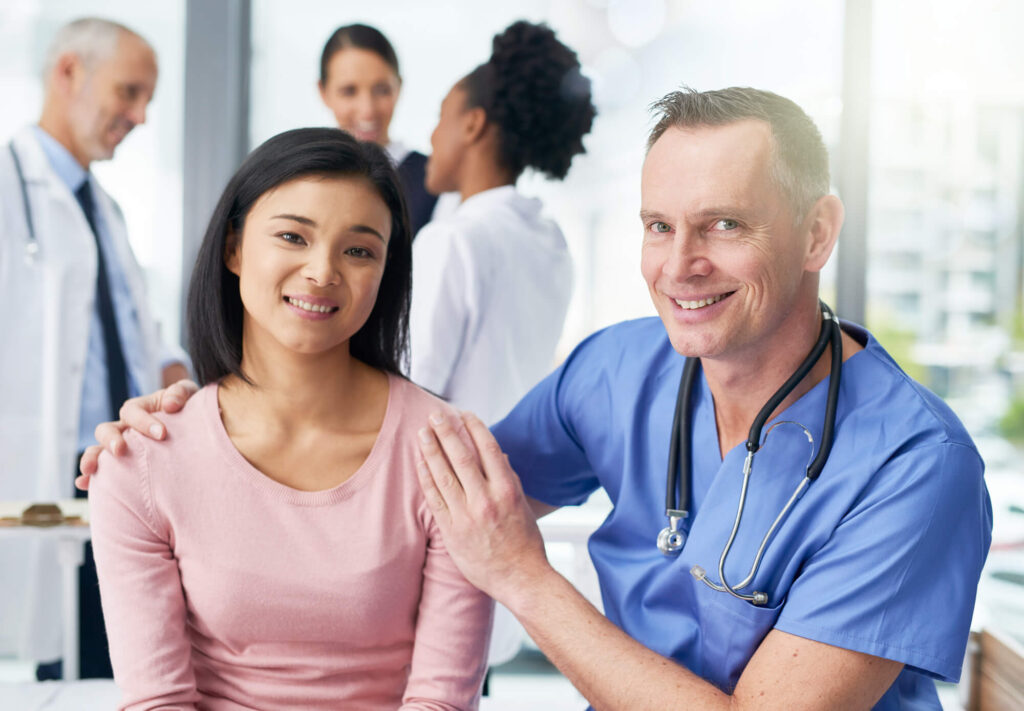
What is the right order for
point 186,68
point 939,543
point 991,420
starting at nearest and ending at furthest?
1. point 939,543
2. point 186,68
3. point 991,420

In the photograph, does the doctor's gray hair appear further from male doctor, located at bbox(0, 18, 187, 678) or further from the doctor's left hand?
the doctor's left hand

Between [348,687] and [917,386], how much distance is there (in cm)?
79

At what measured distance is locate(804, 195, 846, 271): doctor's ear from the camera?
1082 mm

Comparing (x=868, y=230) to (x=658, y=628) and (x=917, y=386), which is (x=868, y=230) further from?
(x=658, y=628)

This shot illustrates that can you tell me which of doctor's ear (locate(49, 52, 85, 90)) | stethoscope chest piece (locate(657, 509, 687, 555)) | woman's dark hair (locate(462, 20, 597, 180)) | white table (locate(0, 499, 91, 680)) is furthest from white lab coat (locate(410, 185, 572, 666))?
doctor's ear (locate(49, 52, 85, 90))

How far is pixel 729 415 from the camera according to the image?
1.19 metres

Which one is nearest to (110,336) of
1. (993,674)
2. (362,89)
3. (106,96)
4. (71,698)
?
(106,96)

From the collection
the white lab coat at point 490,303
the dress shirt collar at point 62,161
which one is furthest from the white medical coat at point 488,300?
the dress shirt collar at point 62,161

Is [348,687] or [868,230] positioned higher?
[868,230]

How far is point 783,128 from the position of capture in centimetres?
105

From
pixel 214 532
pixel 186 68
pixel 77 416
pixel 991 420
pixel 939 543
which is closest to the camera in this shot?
pixel 939 543

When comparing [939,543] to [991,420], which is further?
[991,420]

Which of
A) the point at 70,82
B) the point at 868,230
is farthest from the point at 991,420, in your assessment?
the point at 70,82

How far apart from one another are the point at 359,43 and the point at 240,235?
4.54ft
